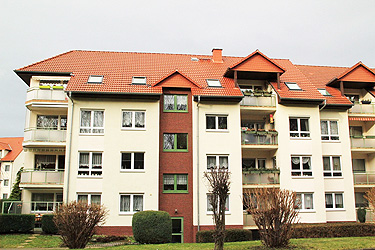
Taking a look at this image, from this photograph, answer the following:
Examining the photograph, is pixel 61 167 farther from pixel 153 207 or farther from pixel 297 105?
pixel 297 105

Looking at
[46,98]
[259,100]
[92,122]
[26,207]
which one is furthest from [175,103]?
[26,207]

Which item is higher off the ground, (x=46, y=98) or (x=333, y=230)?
(x=46, y=98)

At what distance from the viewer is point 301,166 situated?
26.7 metres

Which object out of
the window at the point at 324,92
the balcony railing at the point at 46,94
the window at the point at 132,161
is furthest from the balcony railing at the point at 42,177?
Answer: the window at the point at 324,92

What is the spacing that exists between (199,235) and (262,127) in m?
10.9

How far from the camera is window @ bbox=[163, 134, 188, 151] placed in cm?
2605

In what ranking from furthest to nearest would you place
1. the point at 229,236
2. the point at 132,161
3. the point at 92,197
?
the point at 132,161 < the point at 92,197 < the point at 229,236

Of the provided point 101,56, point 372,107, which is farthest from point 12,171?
point 372,107

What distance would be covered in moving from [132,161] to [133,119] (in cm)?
290

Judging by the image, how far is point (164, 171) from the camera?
1001 inches

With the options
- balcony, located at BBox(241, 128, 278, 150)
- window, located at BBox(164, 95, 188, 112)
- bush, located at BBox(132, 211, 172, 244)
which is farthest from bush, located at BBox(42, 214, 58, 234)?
balcony, located at BBox(241, 128, 278, 150)

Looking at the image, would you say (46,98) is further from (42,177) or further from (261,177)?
(261,177)

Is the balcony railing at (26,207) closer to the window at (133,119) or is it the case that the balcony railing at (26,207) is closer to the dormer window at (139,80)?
the window at (133,119)

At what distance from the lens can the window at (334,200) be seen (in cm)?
2733
